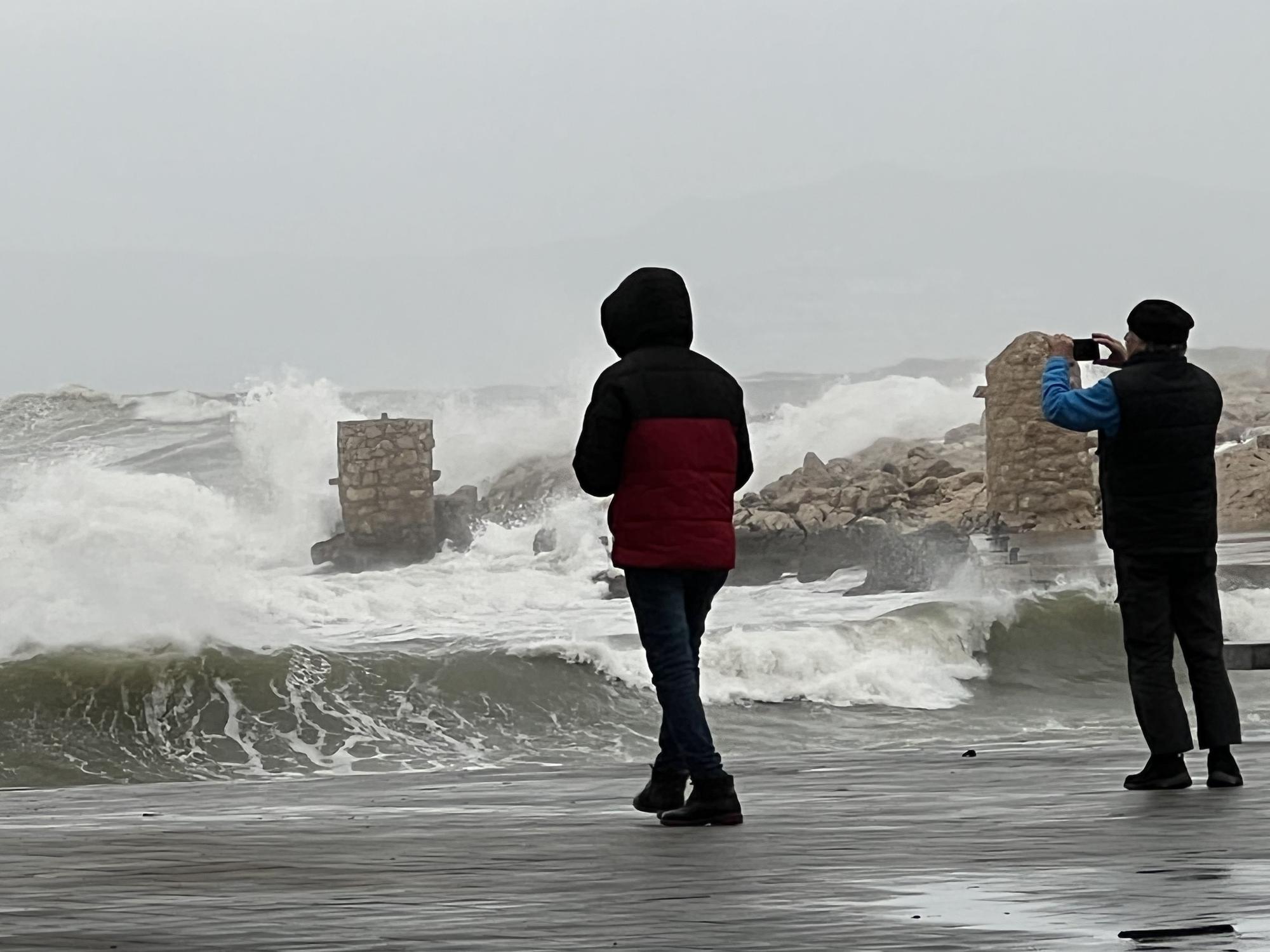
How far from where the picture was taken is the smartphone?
7.73 m

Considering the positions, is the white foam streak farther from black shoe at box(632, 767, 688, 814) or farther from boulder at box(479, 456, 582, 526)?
black shoe at box(632, 767, 688, 814)

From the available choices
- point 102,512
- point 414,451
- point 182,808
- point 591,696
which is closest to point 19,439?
point 414,451

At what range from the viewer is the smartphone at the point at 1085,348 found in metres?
7.73

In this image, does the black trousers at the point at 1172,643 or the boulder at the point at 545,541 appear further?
the boulder at the point at 545,541

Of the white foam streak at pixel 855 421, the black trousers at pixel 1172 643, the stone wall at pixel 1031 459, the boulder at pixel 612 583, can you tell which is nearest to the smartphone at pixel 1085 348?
the black trousers at pixel 1172 643

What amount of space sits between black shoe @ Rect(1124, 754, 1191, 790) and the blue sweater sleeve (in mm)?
1041

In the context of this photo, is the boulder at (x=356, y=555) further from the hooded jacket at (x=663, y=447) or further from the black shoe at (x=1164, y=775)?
the hooded jacket at (x=663, y=447)

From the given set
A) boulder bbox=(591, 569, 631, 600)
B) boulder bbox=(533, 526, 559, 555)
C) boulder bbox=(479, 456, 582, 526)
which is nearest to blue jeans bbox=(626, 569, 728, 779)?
boulder bbox=(591, 569, 631, 600)

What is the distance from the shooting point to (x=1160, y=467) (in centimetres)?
743

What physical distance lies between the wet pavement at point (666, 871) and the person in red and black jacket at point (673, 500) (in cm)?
30

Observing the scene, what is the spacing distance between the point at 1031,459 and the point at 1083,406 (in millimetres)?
33325

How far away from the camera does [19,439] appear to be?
9838 cm

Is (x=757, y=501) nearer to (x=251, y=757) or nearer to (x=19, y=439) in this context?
(x=251, y=757)

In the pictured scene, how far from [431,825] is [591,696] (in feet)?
46.3
